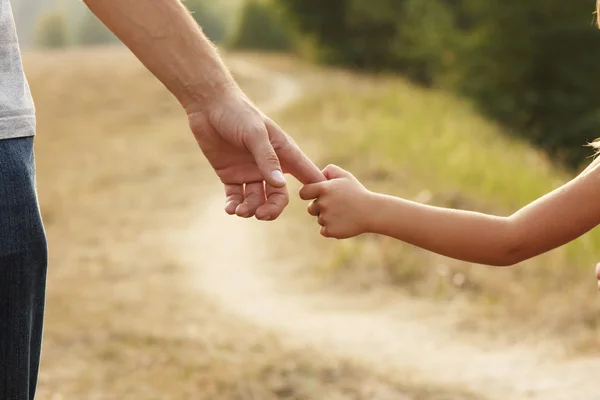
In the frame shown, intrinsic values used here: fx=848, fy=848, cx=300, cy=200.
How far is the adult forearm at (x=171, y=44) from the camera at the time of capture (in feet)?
6.17

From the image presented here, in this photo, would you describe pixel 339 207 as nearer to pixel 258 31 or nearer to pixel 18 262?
pixel 18 262

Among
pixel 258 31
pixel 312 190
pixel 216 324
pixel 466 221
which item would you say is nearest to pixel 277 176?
pixel 312 190

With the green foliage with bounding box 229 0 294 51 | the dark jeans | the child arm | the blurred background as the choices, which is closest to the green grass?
the blurred background

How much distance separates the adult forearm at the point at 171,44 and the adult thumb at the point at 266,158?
0.16 metres

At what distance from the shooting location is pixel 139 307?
4.89 m

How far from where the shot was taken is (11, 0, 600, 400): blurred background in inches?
151

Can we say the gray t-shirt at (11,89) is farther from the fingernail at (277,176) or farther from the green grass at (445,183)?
the green grass at (445,183)

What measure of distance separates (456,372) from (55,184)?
6113 mm

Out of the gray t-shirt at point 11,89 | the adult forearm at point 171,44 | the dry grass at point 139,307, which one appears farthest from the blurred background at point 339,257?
the gray t-shirt at point 11,89

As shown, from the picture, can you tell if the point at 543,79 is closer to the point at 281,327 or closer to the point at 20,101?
the point at 281,327

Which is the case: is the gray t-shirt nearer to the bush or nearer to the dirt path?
the dirt path

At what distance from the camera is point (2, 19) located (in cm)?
146

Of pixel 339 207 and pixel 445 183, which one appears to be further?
pixel 445 183

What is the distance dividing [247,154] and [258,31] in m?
26.6
